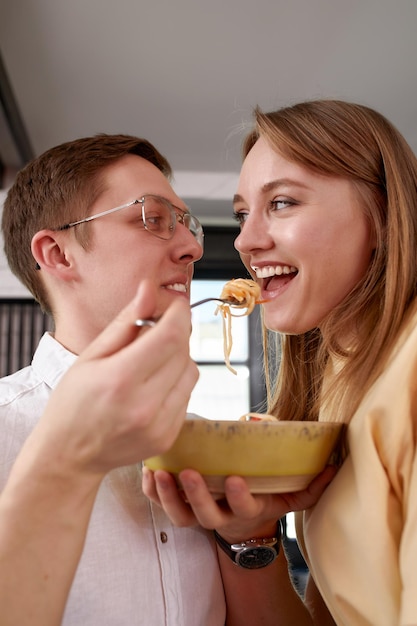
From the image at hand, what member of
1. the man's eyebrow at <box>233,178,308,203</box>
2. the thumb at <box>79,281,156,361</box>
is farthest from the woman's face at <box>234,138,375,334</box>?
the thumb at <box>79,281,156,361</box>

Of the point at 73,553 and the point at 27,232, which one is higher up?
the point at 27,232

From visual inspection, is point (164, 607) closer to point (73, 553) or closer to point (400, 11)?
point (73, 553)

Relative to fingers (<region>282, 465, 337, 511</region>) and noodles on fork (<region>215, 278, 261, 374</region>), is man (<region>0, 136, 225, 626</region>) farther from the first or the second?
fingers (<region>282, 465, 337, 511</region>)

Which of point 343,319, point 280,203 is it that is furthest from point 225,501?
point 280,203

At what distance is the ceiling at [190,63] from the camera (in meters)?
2.88

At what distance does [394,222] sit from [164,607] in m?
0.92

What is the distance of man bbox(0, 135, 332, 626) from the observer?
0.72 meters

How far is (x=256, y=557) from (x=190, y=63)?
279 centimetres

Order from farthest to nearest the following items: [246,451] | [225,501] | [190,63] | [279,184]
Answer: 1. [190,63]
2. [279,184]
3. [225,501]
4. [246,451]

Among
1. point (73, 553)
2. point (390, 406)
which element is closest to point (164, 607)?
point (73, 553)

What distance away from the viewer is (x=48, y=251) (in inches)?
61.7

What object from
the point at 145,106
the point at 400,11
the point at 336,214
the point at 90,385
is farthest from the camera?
the point at 145,106

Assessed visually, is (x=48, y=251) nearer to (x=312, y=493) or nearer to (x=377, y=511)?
(x=312, y=493)

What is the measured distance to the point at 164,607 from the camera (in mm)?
1137
